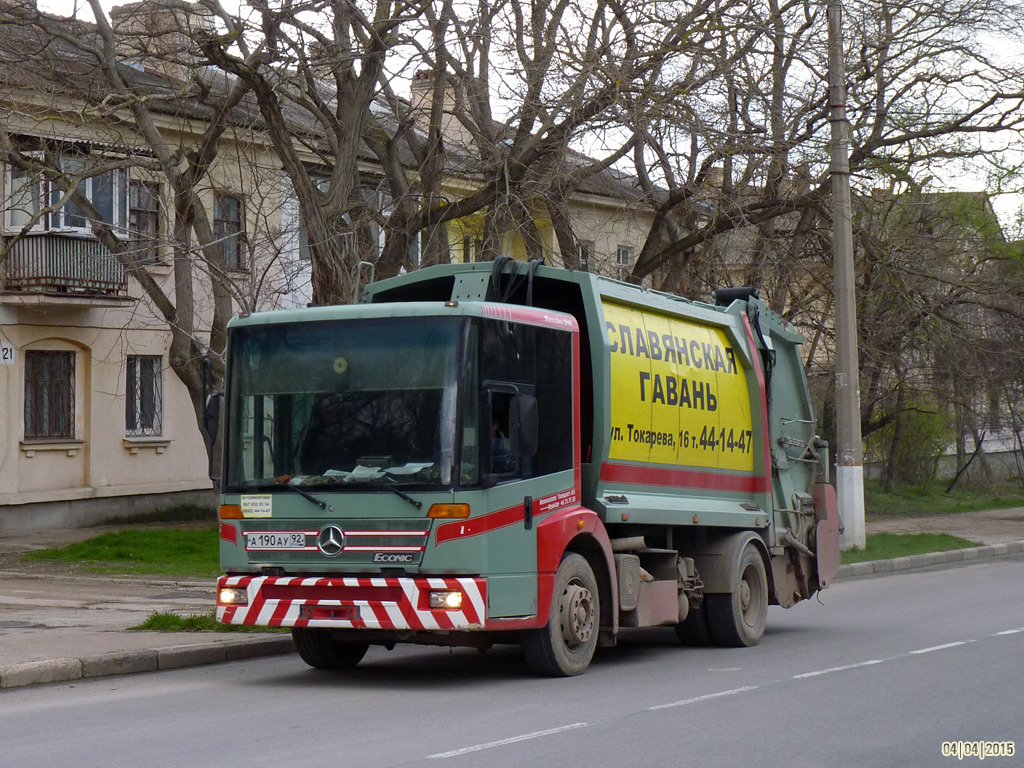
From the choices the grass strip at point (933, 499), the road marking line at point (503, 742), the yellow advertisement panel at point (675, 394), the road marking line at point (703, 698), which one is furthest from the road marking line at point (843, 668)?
the grass strip at point (933, 499)

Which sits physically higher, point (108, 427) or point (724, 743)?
point (108, 427)

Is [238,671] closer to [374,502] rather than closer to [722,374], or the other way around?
[374,502]

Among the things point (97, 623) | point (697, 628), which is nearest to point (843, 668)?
point (697, 628)

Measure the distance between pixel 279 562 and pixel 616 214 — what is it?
13.7m

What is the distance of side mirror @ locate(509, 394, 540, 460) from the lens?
8969 millimetres

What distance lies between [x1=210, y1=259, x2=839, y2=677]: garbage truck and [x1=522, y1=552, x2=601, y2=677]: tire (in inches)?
0.6

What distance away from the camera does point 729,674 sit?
987 centimetres

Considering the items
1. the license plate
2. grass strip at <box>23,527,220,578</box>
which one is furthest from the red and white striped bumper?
grass strip at <box>23,527,220,578</box>

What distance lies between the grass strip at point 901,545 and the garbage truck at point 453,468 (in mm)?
9896

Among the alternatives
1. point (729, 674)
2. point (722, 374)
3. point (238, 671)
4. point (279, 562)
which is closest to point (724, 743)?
point (729, 674)

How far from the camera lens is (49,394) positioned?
2464 cm

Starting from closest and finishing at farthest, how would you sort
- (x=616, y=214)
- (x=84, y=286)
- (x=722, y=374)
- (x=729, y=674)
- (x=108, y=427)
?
(x=729, y=674) < (x=722, y=374) < (x=616, y=214) < (x=84, y=286) < (x=108, y=427)

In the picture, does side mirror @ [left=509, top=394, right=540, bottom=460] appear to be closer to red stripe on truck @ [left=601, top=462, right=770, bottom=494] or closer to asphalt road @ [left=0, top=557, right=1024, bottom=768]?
red stripe on truck @ [left=601, top=462, right=770, bottom=494]
